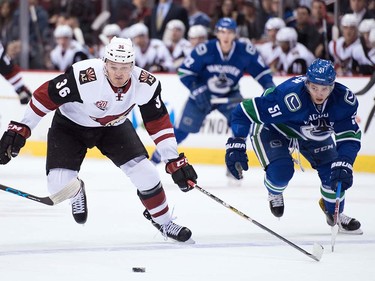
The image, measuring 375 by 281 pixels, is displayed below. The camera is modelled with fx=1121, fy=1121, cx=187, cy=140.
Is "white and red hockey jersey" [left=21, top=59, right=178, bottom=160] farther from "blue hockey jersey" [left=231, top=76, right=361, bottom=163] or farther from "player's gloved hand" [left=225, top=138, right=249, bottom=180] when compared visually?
"blue hockey jersey" [left=231, top=76, right=361, bottom=163]

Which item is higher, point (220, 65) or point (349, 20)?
point (220, 65)

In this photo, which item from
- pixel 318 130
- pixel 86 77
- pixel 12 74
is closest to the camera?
pixel 86 77

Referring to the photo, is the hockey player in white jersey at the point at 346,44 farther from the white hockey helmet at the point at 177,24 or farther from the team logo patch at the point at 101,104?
the team logo patch at the point at 101,104

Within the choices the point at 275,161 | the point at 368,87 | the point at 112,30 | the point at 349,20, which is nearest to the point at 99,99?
the point at 275,161

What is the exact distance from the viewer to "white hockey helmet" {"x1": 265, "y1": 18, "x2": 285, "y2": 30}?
11094mm

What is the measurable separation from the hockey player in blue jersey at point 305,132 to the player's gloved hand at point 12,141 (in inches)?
46.1

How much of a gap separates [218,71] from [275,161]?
306 cm

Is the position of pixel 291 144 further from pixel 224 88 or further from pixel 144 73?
pixel 224 88

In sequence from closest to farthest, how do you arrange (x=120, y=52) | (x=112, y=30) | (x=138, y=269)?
(x=138, y=269)
(x=120, y=52)
(x=112, y=30)

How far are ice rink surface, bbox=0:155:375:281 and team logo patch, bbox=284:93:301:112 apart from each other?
28.4 inches

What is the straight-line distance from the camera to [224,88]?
9.48m

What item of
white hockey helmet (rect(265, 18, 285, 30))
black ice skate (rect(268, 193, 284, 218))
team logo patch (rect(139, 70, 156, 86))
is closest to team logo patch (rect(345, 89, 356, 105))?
black ice skate (rect(268, 193, 284, 218))

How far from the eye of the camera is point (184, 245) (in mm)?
5828

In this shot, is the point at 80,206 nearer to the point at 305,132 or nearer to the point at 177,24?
the point at 305,132
